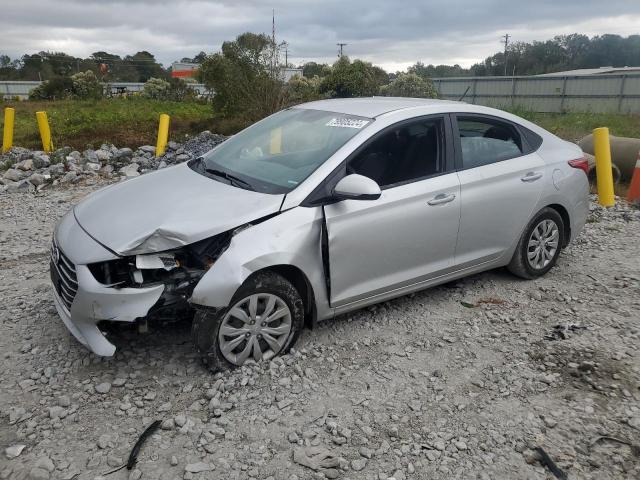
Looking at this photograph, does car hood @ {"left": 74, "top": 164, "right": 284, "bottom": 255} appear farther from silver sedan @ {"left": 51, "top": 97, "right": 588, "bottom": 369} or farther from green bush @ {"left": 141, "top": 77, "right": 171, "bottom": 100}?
green bush @ {"left": 141, "top": 77, "right": 171, "bottom": 100}

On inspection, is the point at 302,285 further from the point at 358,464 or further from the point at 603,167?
the point at 603,167

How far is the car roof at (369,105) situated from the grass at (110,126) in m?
8.40

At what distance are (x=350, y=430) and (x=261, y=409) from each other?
0.56 meters

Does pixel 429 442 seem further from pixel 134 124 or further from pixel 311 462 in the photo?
pixel 134 124

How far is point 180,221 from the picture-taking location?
140 inches

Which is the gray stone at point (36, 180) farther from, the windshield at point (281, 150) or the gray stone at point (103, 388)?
the gray stone at point (103, 388)

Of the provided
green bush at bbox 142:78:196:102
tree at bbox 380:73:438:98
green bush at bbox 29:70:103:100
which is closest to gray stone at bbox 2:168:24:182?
tree at bbox 380:73:438:98

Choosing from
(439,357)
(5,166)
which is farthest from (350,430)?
(5,166)

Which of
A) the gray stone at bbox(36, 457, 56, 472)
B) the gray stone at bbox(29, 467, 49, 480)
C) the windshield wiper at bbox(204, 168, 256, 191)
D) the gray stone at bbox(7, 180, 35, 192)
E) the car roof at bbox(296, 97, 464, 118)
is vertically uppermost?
the car roof at bbox(296, 97, 464, 118)

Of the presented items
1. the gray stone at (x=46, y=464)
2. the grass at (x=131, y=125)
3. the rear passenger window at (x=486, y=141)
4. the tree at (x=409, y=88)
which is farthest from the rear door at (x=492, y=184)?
the tree at (x=409, y=88)

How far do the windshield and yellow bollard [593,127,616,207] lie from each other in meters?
5.10

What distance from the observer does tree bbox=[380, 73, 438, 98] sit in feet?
66.0

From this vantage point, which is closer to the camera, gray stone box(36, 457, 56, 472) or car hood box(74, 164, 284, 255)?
gray stone box(36, 457, 56, 472)

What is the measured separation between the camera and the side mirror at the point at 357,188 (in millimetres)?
3734
